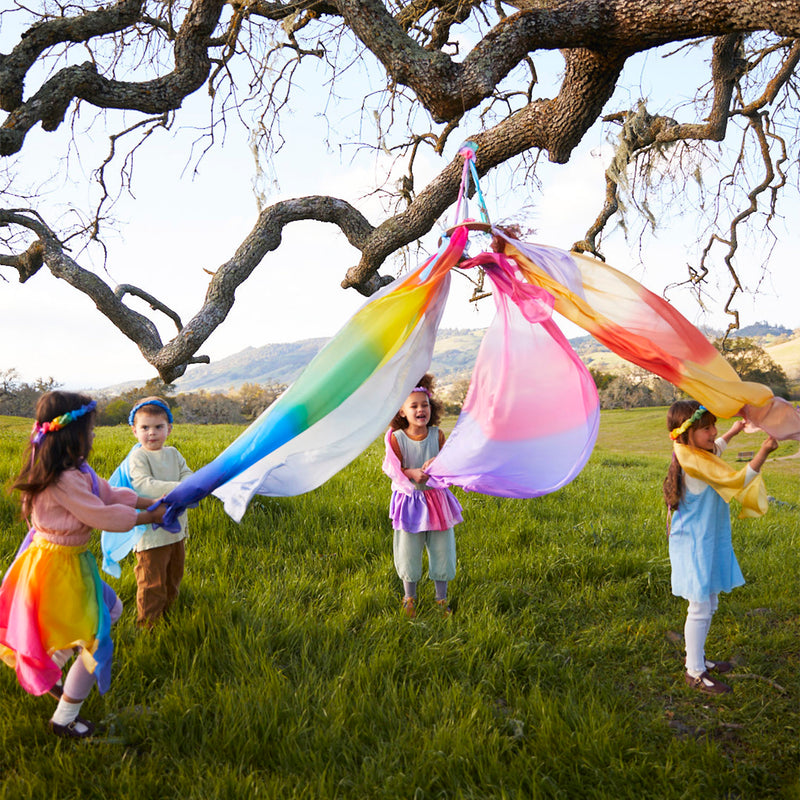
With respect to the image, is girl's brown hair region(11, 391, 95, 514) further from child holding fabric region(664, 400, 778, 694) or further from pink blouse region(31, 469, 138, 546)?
child holding fabric region(664, 400, 778, 694)

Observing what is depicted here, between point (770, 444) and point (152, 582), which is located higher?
point (770, 444)

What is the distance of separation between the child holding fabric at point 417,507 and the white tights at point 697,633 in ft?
4.51

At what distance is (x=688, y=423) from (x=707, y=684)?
1405 mm

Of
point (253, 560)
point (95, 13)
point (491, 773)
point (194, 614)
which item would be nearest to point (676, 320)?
point (491, 773)

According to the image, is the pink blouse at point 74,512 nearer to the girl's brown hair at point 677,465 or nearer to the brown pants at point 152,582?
the brown pants at point 152,582

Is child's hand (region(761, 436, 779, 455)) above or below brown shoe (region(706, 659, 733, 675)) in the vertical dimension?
above

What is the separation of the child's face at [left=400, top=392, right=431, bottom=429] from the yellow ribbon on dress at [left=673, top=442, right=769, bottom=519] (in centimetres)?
150

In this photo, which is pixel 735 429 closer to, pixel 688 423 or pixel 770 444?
pixel 688 423

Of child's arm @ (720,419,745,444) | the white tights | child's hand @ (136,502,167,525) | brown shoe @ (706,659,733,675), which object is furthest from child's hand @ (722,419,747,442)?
child's hand @ (136,502,167,525)

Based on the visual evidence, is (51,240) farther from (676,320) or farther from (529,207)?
(676,320)

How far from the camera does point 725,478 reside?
3.29m

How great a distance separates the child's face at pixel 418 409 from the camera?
13.1ft

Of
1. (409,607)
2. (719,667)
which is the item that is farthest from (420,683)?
(719,667)

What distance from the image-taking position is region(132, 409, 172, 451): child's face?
355 cm
